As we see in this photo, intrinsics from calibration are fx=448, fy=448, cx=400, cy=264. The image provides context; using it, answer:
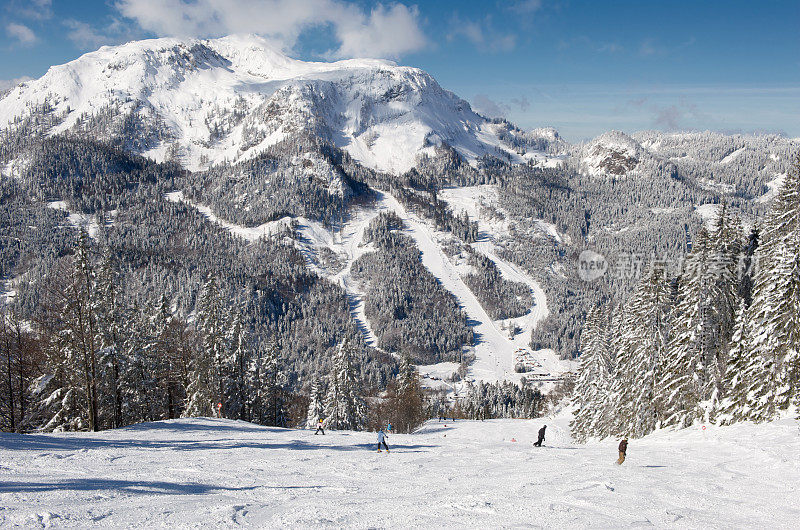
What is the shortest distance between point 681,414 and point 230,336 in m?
39.9

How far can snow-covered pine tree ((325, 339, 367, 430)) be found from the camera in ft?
176

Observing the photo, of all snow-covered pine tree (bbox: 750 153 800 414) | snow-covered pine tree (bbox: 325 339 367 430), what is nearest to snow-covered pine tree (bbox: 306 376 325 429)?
snow-covered pine tree (bbox: 325 339 367 430)

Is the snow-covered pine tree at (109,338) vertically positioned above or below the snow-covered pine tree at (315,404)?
above

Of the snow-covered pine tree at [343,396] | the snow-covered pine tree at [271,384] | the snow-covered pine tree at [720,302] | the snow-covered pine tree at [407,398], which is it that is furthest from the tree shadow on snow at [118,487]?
the snow-covered pine tree at [407,398]

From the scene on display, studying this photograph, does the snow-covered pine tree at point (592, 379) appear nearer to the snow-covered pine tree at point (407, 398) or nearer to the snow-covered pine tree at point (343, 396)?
the snow-covered pine tree at point (407, 398)

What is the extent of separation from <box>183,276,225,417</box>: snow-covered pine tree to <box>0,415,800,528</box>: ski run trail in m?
18.1

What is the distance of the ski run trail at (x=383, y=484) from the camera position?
10984mm

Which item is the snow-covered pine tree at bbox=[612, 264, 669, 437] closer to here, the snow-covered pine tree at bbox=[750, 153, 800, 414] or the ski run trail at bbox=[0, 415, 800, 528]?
the snow-covered pine tree at bbox=[750, 153, 800, 414]

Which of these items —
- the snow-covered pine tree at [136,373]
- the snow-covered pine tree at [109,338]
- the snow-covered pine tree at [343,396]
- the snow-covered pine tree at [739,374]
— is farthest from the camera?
the snow-covered pine tree at [343,396]

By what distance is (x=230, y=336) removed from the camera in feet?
150

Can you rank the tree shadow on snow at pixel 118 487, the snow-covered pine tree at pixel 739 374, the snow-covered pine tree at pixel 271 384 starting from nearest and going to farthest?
the tree shadow on snow at pixel 118 487, the snow-covered pine tree at pixel 739 374, the snow-covered pine tree at pixel 271 384

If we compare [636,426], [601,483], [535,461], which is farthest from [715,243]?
[601,483]

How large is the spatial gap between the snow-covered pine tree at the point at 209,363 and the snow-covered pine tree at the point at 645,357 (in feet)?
123

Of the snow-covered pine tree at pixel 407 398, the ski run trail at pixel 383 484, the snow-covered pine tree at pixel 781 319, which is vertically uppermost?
the snow-covered pine tree at pixel 781 319
